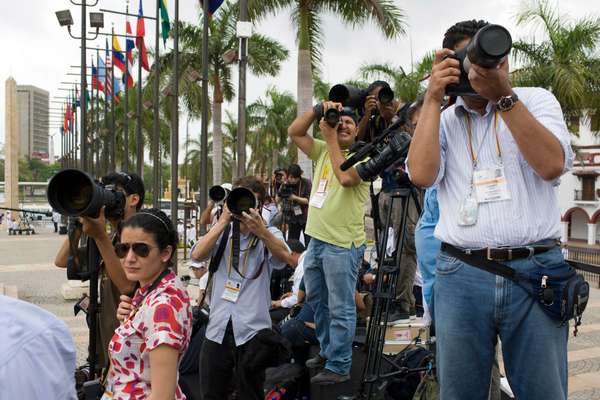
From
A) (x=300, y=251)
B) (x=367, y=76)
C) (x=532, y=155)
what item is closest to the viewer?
(x=532, y=155)

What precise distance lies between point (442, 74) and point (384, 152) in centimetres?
129

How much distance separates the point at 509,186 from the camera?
2.13 meters

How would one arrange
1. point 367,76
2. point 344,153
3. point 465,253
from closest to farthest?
point 465,253 < point 344,153 < point 367,76

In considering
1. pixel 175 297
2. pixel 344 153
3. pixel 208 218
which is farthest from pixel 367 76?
pixel 175 297

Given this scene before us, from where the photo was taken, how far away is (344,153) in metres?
4.50

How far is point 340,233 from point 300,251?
2158 millimetres

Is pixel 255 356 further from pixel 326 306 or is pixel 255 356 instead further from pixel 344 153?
pixel 344 153

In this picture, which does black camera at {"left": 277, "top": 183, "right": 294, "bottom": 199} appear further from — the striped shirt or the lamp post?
the lamp post

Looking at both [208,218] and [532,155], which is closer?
[532,155]

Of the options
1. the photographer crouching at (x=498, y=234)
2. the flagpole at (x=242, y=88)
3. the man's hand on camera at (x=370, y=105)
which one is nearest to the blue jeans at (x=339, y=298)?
the man's hand on camera at (x=370, y=105)

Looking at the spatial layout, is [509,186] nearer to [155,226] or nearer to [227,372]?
[155,226]

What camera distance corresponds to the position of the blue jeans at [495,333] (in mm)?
2086

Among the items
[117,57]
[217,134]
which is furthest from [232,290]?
[117,57]

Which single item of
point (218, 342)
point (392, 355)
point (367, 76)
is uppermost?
point (367, 76)
